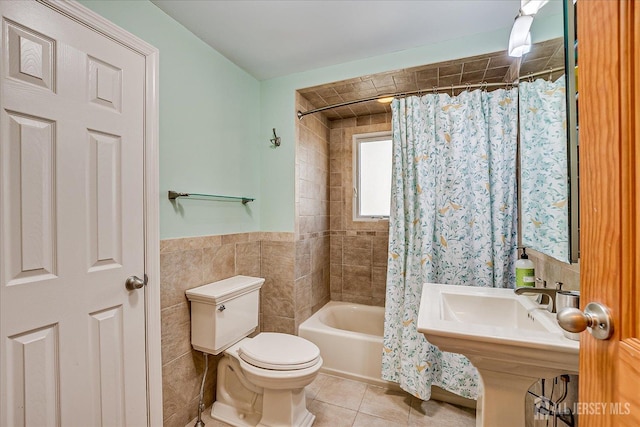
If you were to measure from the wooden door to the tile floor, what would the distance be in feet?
4.78

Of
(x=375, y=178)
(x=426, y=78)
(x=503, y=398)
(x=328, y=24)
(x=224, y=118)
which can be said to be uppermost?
(x=328, y=24)

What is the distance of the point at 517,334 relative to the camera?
863 millimetres

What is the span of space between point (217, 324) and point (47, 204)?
3.18 feet

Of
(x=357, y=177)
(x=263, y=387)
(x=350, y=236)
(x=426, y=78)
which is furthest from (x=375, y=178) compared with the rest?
(x=263, y=387)

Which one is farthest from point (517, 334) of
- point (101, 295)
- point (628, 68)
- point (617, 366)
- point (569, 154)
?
point (101, 295)

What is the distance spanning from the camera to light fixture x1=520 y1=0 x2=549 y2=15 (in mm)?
1213

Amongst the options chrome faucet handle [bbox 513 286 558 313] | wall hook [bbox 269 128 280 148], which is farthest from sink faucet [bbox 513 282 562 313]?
wall hook [bbox 269 128 280 148]

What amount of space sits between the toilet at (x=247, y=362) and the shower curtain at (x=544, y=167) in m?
1.32

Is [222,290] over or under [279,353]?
over

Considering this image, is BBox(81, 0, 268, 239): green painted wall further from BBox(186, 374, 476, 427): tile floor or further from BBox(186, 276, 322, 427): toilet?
BBox(186, 374, 476, 427): tile floor

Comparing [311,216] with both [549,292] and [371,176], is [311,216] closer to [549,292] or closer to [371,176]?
[371,176]

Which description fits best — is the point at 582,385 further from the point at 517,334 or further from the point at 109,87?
the point at 109,87

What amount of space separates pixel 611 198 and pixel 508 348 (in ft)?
1.98

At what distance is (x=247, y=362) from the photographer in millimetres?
1533
